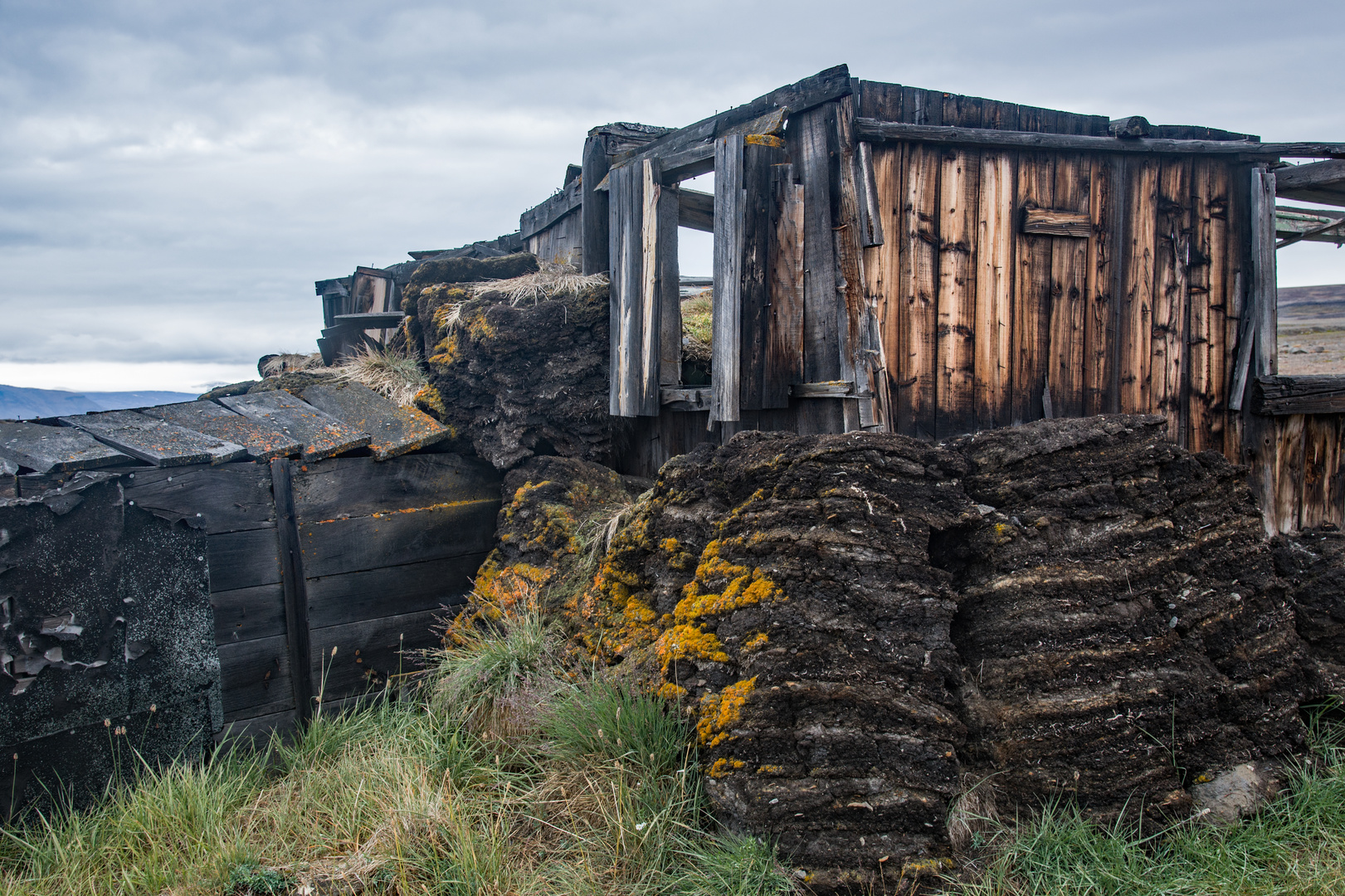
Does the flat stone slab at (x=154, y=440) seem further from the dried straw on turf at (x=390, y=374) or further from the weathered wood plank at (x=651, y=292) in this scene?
the weathered wood plank at (x=651, y=292)

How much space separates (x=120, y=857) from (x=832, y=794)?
11.1ft

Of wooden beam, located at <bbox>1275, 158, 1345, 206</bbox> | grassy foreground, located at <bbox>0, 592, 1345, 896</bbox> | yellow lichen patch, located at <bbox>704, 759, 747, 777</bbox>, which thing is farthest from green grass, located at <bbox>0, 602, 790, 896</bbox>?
wooden beam, located at <bbox>1275, 158, 1345, 206</bbox>

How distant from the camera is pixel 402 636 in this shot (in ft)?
17.1

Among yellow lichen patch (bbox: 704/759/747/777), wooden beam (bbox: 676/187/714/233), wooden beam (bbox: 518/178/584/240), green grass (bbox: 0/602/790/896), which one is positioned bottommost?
green grass (bbox: 0/602/790/896)

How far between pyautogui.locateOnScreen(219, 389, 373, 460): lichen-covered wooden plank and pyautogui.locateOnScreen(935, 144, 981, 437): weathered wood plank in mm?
4184

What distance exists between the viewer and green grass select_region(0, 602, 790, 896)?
9.66 ft

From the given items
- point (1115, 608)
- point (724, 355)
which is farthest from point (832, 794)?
point (724, 355)

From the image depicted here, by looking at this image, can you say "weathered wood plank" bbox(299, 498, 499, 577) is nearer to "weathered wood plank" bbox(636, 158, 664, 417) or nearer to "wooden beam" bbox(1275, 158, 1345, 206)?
"weathered wood plank" bbox(636, 158, 664, 417)

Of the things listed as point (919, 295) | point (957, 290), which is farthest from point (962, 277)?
point (919, 295)

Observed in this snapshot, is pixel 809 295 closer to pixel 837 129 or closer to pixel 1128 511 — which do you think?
pixel 837 129

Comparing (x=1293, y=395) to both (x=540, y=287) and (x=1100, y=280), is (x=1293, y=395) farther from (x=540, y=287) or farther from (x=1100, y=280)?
(x=540, y=287)

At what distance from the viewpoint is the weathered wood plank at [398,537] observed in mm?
5355

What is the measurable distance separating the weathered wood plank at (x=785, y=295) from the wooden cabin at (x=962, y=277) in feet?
0.04

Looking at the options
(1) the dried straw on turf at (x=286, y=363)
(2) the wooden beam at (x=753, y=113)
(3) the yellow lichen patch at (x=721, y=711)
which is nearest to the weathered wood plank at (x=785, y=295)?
(2) the wooden beam at (x=753, y=113)
